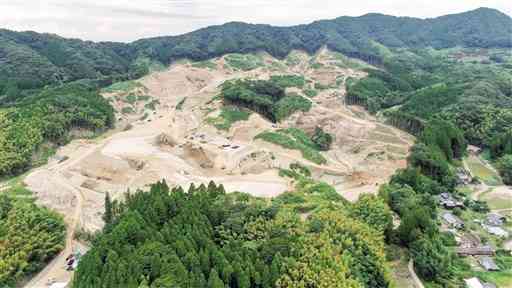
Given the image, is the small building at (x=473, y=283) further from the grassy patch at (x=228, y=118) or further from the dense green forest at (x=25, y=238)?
the grassy patch at (x=228, y=118)

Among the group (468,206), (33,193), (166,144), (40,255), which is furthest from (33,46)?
(468,206)

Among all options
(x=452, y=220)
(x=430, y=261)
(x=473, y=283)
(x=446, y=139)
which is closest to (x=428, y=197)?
(x=452, y=220)

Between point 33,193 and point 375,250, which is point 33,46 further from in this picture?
point 375,250

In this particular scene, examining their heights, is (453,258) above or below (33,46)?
below

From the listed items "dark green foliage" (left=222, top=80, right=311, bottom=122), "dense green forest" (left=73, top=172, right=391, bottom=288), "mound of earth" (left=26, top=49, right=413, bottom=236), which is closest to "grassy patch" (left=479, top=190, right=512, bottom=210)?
"mound of earth" (left=26, top=49, right=413, bottom=236)

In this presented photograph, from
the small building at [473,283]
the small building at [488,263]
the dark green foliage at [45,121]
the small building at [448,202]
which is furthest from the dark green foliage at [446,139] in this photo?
the dark green foliage at [45,121]
